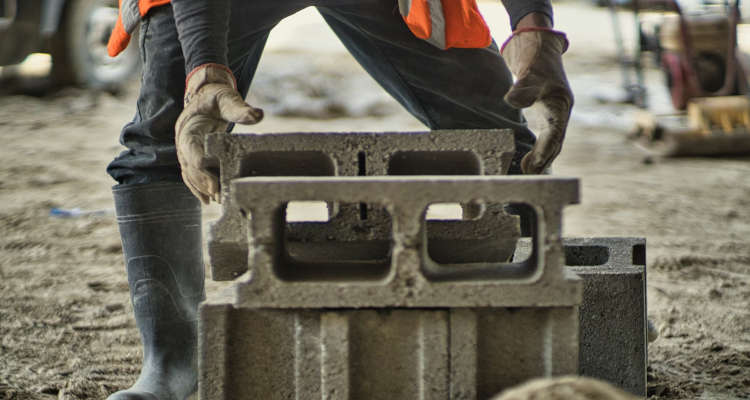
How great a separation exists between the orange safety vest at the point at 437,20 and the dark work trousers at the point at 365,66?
0.16ft

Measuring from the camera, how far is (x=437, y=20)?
6.38 ft

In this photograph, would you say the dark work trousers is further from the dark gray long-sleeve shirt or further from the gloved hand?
the gloved hand

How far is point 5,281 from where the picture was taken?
3.20 meters

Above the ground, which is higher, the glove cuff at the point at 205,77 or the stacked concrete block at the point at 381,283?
the glove cuff at the point at 205,77

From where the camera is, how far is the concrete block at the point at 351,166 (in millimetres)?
1505

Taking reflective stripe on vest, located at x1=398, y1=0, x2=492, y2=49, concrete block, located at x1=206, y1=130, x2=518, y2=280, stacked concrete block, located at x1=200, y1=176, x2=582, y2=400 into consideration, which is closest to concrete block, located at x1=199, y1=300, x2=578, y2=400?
stacked concrete block, located at x1=200, y1=176, x2=582, y2=400

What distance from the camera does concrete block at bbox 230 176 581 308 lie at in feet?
4.22

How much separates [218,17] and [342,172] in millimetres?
568

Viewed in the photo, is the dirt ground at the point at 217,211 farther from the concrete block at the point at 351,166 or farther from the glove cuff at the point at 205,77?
the glove cuff at the point at 205,77

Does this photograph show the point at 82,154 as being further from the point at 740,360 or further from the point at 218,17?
the point at 740,360

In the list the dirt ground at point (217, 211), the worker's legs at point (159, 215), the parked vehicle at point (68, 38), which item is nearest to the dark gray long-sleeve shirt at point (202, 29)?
the worker's legs at point (159, 215)

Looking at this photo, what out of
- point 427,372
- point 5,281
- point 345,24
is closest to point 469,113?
point 345,24

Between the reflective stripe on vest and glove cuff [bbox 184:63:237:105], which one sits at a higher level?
the reflective stripe on vest

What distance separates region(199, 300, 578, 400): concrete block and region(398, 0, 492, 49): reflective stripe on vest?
0.85 m
